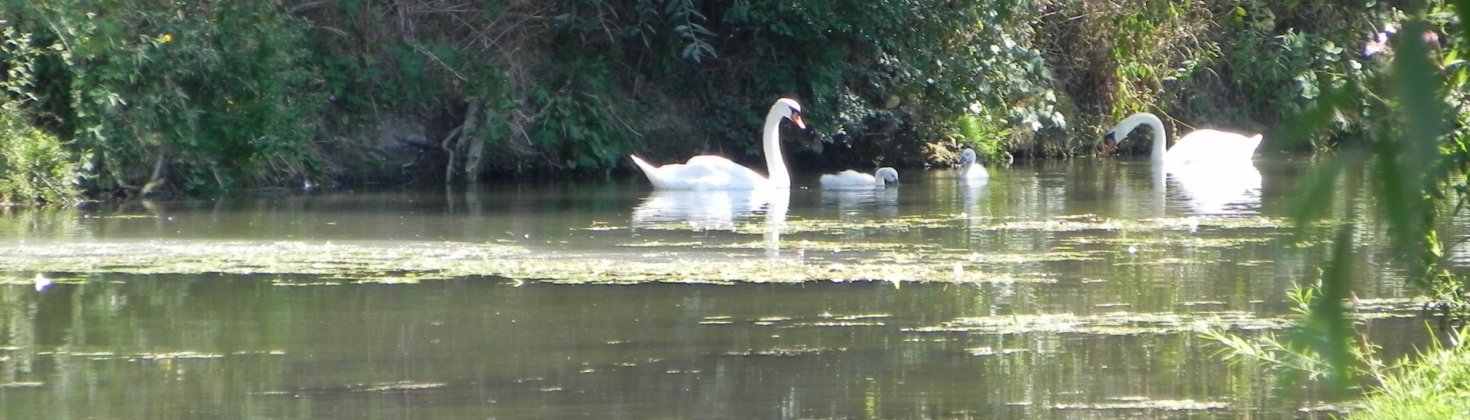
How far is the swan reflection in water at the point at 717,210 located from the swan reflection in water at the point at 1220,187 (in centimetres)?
322

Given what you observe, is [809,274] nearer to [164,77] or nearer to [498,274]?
[498,274]

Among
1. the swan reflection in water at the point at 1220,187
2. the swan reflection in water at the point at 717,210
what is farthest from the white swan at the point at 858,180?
the swan reflection in water at the point at 1220,187

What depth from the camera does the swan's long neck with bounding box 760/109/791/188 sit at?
57.4 ft

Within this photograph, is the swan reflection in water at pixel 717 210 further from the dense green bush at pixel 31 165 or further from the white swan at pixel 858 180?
the dense green bush at pixel 31 165

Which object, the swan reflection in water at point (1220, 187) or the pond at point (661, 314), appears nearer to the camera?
the pond at point (661, 314)

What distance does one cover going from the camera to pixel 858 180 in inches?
683

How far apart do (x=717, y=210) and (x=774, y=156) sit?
3651mm

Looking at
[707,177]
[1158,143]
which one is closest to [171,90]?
[707,177]

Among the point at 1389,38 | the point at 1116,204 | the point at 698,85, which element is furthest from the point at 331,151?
the point at 1389,38

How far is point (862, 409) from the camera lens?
5.87 meters

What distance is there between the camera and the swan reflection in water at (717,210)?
12538 mm

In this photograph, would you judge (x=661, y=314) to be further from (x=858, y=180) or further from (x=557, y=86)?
(x=557, y=86)

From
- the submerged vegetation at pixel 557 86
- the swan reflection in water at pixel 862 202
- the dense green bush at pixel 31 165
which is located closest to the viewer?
the swan reflection in water at pixel 862 202

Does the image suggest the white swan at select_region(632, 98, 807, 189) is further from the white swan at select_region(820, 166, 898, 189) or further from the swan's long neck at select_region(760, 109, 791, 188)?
the white swan at select_region(820, 166, 898, 189)
